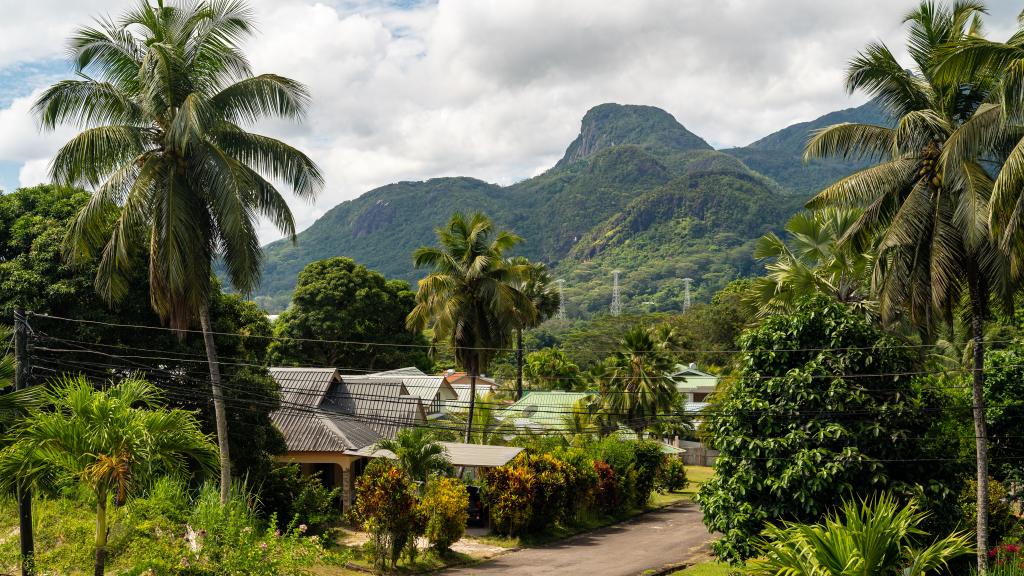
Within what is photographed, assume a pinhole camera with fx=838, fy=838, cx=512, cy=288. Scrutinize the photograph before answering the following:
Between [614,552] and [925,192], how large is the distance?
13.9m

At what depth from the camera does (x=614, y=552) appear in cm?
2439

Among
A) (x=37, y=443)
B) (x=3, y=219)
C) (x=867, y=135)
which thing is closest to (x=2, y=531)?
(x=3, y=219)

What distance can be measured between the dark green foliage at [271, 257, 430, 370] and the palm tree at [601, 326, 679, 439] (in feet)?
57.6

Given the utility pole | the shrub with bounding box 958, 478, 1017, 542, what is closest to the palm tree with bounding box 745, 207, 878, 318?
the shrub with bounding box 958, 478, 1017, 542

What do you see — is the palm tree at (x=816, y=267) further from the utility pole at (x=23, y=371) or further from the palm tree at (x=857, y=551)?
the utility pole at (x=23, y=371)

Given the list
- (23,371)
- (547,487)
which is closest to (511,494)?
(547,487)

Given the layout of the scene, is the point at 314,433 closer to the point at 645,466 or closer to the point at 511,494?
the point at 511,494

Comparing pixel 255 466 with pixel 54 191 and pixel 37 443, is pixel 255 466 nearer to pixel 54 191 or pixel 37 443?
pixel 54 191

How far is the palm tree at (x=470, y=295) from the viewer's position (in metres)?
28.6

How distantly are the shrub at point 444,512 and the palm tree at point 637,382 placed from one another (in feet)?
47.6

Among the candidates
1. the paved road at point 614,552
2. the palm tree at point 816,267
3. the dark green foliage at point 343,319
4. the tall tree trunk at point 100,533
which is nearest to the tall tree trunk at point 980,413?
the palm tree at point 816,267

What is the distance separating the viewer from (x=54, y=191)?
2161 cm

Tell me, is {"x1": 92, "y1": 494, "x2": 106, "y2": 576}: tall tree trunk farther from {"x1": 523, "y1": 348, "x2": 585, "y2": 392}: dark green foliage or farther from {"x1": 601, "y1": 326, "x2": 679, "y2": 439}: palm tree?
{"x1": 523, "y1": 348, "x2": 585, "y2": 392}: dark green foliage

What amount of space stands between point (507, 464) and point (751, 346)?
11071mm
